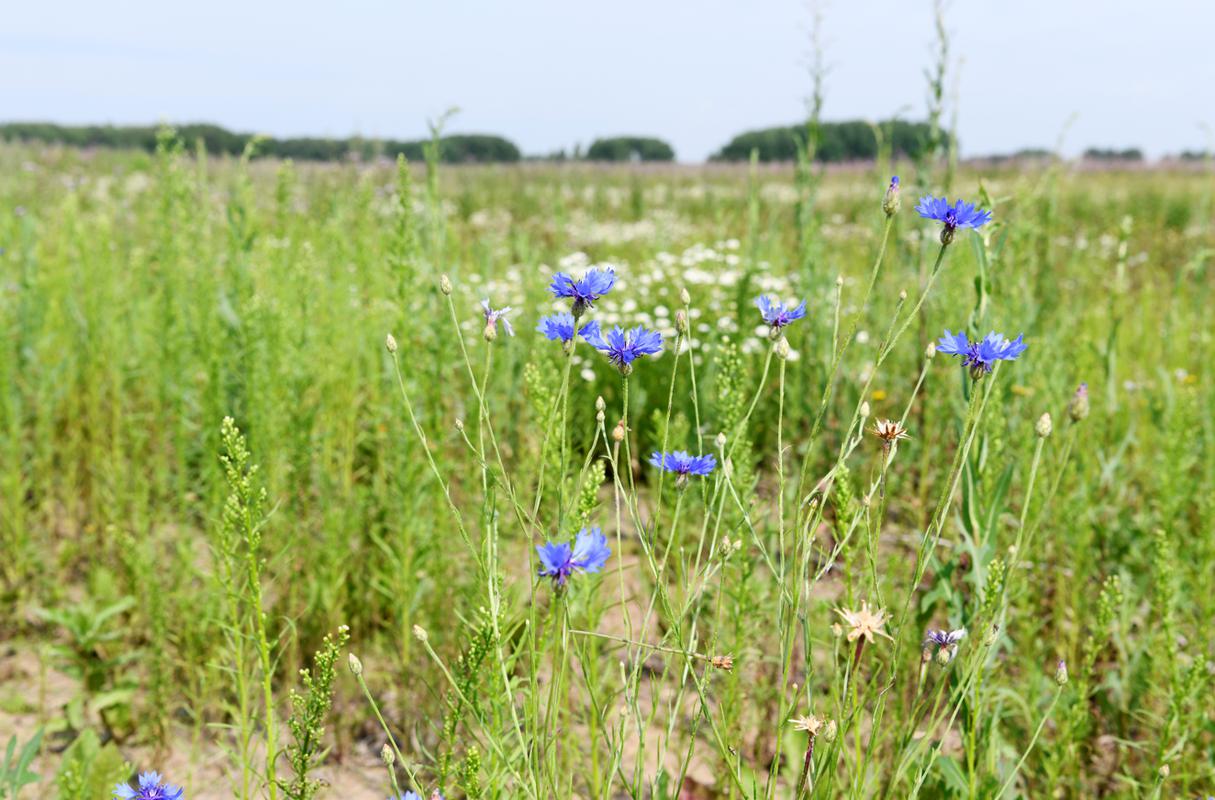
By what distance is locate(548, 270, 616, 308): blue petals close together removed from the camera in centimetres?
110

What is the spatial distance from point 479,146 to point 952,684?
32384 millimetres

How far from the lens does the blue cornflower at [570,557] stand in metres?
0.91

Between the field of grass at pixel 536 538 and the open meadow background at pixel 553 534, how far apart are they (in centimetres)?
2

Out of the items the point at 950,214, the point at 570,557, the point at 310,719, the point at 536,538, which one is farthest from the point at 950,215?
the point at 536,538

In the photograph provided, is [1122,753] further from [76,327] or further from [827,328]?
[76,327]

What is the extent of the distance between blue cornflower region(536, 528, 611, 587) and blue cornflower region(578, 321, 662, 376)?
26cm

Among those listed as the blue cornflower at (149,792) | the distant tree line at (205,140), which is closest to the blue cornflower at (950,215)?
the blue cornflower at (149,792)

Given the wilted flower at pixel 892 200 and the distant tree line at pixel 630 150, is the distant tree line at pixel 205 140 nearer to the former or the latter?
the distant tree line at pixel 630 150

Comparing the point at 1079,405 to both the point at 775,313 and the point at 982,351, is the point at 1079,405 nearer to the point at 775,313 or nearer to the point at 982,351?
the point at 982,351

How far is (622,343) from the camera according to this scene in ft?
3.78

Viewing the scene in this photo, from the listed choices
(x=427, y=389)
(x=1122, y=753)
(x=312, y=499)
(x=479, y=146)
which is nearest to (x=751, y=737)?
(x=1122, y=753)

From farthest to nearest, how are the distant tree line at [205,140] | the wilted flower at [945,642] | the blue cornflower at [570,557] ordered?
the distant tree line at [205,140] → the wilted flower at [945,642] → the blue cornflower at [570,557]

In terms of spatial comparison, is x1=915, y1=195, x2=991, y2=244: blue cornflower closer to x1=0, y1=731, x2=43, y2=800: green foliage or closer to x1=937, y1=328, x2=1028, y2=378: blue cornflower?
x1=937, y1=328, x2=1028, y2=378: blue cornflower

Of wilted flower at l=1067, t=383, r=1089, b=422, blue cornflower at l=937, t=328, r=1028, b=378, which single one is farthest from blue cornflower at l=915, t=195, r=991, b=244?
wilted flower at l=1067, t=383, r=1089, b=422
